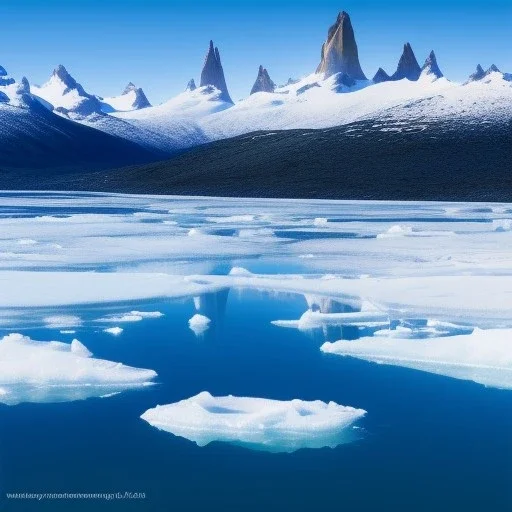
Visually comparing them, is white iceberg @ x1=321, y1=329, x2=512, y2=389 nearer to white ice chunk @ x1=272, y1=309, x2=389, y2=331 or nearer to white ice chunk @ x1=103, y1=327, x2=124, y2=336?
white ice chunk @ x1=272, y1=309, x2=389, y2=331

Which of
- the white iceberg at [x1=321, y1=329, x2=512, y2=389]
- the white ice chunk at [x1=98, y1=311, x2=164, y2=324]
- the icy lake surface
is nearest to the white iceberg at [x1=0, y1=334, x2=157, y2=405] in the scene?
the icy lake surface

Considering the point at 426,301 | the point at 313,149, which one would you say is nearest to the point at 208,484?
the point at 426,301

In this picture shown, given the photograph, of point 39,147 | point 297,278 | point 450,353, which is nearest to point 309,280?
point 297,278

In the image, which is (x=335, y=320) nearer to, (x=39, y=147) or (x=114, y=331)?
(x=114, y=331)

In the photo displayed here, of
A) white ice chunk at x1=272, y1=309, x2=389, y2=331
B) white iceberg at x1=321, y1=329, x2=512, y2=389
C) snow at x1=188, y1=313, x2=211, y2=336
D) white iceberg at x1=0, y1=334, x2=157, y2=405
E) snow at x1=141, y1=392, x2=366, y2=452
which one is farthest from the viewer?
white ice chunk at x1=272, y1=309, x2=389, y2=331

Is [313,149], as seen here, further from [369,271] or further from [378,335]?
[378,335]

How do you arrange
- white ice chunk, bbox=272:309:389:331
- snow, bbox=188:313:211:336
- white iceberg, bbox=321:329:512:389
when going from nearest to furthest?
white iceberg, bbox=321:329:512:389 < snow, bbox=188:313:211:336 < white ice chunk, bbox=272:309:389:331
